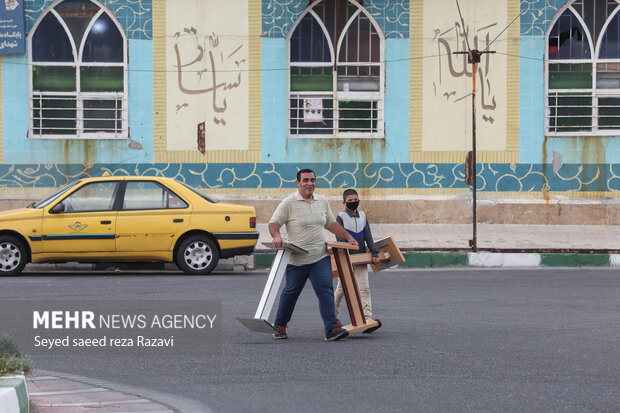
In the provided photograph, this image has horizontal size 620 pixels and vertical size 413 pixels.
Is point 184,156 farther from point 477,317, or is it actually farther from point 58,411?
point 58,411

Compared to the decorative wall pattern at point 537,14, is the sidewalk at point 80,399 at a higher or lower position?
lower

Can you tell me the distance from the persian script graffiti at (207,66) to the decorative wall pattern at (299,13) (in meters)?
0.83

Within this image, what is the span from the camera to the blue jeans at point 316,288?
10133 mm

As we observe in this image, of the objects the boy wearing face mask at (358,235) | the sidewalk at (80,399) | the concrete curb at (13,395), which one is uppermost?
the boy wearing face mask at (358,235)

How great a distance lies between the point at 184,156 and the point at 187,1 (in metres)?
3.15

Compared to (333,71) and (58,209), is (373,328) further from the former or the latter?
(333,71)

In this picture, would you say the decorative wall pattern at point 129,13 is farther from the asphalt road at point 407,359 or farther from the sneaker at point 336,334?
the sneaker at point 336,334

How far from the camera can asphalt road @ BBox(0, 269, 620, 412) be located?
7438 millimetres

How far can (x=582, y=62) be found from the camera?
2288cm

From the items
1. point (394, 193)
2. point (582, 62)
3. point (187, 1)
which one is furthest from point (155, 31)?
point (582, 62)

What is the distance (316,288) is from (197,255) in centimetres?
678

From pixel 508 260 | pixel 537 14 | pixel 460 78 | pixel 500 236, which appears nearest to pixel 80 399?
pixel 508 260

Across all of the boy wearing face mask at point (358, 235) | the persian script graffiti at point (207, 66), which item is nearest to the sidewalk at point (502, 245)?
the persian script graffiti at point (207, 66)

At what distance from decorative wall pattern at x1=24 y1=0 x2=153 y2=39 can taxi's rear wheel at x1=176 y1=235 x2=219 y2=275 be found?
727 cm
